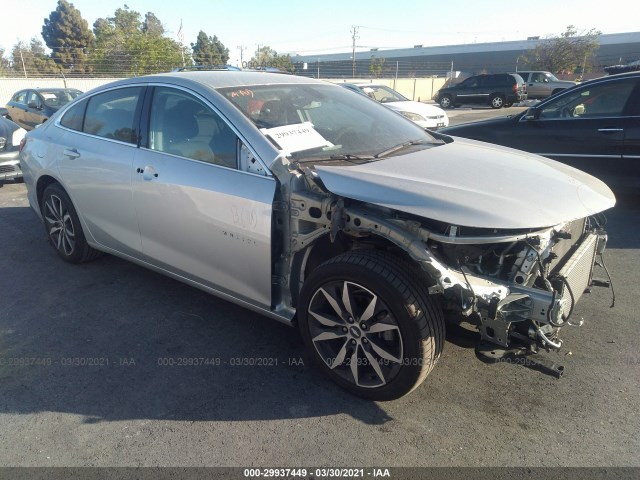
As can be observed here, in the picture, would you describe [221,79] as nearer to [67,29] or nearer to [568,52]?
[568,52]

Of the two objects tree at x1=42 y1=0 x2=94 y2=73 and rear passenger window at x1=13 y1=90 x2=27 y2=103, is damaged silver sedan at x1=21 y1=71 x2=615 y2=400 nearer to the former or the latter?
rear passenger window at x1=13 y1=90 x2=27 y2=103

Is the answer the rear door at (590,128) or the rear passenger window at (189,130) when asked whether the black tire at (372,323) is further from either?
the rear door at (590,128)

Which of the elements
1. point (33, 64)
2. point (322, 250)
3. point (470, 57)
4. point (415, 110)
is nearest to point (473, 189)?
point (322, 250)

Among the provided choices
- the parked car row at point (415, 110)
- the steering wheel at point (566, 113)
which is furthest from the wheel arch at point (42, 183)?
the parked car row at point (415, 110)

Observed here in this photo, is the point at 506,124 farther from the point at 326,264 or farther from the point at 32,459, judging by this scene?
the point at 32,459

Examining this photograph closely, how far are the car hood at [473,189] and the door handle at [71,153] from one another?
2473 mm

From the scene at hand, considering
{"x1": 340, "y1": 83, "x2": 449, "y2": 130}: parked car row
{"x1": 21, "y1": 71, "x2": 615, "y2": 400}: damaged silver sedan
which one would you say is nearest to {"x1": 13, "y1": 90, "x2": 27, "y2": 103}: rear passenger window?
{"x1": 340, "y1": 83, "x2": 449, "y2": 130}: parked car row

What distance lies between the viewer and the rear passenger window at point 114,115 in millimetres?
3643

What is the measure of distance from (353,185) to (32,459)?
6.81 ft

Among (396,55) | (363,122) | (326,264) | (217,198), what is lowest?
(326,264)

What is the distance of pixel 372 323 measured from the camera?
8.30 feet

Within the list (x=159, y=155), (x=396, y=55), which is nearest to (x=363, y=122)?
(x=159, y=155)

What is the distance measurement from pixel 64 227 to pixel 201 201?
7.04 ft

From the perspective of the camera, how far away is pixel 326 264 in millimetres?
2619
